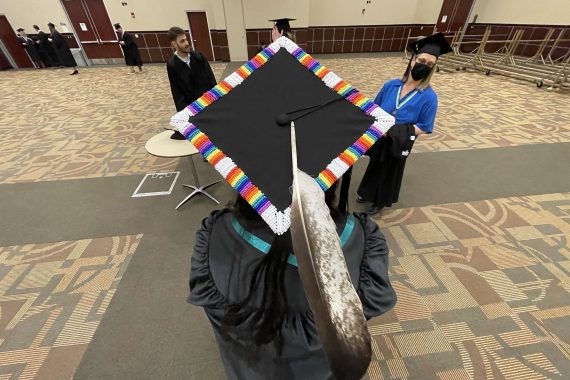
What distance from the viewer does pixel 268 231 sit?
2.70 ft

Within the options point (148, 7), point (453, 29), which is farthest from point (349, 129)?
point (453, 29)

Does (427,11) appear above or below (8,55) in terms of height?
above

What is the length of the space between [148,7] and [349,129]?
14166 millimetres

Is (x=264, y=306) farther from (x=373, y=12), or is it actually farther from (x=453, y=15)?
(x=453, y=15)

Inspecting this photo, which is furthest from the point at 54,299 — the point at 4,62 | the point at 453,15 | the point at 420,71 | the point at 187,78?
the point at 453,15

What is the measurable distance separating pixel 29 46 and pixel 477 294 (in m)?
16.9

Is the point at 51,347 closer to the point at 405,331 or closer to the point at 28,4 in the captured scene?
the point at 405,331

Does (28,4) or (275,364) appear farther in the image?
(28,4)

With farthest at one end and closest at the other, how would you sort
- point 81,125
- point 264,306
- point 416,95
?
point 81,125, point 416,95, point 264,306

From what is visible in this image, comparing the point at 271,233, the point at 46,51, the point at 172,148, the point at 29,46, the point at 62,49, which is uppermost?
the point at 271,233

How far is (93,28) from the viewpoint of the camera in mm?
11461

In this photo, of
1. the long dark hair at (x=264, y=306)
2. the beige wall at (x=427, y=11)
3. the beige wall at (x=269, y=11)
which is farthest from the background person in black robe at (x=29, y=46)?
the beige wall at (x=427, y=11)

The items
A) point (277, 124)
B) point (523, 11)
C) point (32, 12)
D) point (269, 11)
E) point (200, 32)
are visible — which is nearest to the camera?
point (277, 124)

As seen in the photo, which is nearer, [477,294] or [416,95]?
[477,294]
